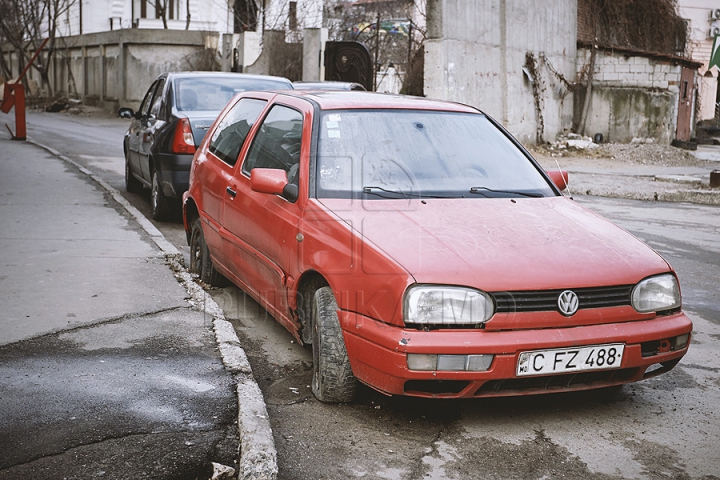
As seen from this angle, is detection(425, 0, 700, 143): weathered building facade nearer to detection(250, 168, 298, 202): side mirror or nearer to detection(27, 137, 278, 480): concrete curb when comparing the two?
detection(27, 137, 278, 480): concrete curb

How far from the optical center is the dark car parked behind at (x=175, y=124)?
8.80 metres

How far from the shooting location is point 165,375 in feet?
14.6

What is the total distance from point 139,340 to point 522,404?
2290mm

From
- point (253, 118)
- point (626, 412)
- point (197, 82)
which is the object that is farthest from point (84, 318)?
point (197, 82)

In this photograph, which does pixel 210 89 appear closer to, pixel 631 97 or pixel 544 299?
pixel 544 299

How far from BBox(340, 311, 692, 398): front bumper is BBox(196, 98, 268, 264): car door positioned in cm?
208

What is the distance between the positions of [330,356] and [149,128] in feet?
21.2

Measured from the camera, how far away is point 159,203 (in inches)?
365

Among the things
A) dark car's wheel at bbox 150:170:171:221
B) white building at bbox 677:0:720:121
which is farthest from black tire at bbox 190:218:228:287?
white building at bbox 677:0:720:121

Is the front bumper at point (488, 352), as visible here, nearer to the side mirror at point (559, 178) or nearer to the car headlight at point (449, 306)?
the car headlight at point (449, 306)

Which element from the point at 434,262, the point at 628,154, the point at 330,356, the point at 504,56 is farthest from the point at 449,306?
the point at 628,154

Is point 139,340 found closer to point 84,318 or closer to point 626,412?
point 84,318

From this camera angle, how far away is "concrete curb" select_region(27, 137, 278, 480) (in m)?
3.31

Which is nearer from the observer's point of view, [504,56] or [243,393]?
[243,393]
